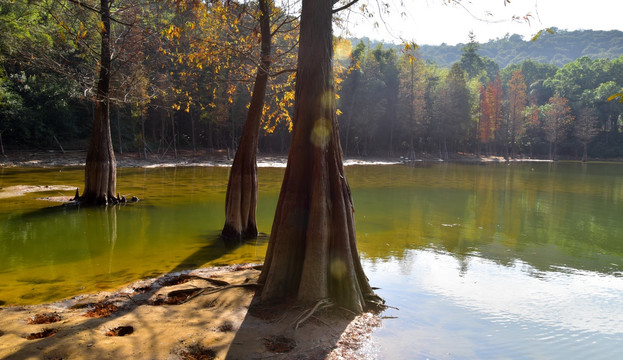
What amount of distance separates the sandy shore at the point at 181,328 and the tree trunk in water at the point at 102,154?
11137mm

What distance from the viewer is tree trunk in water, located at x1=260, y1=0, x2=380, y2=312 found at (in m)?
6.86

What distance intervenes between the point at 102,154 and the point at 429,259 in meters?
12.9

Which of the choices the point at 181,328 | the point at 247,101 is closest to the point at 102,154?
the point at 181,328

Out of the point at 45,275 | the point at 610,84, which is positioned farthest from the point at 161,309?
the point at 610,84

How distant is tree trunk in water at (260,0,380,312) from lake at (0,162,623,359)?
1.01 metres

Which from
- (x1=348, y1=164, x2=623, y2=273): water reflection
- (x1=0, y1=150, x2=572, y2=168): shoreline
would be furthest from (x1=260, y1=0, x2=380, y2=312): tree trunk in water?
(x1=0, y1=150, x2=572, y2=168): shoreline

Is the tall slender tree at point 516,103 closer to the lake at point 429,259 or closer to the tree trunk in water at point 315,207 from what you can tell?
the lake at point 429,259

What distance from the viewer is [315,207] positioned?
696 centimetres

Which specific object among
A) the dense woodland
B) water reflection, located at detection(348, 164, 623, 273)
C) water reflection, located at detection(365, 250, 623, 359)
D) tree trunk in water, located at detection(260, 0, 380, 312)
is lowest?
water reflection, located at detection(365, 250, 623, 359)

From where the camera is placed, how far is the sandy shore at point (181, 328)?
16.4 feet

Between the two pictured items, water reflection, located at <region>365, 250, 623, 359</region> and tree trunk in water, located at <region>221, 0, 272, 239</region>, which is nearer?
water reflection, located at <region>365, 250, 623, 359</region>

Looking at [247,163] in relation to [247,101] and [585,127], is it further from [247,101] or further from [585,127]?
[585,127]

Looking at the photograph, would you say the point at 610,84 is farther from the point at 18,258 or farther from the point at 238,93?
the point at 18,258

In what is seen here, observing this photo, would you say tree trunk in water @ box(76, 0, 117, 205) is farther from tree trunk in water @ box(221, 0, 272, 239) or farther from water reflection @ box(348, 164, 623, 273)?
water reflection @ box(348, 164, 623, 273)
